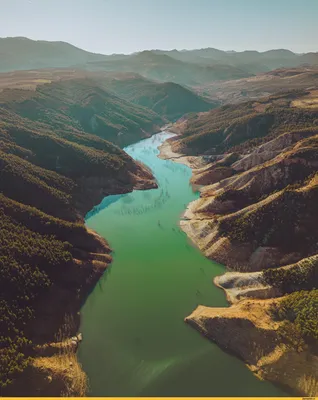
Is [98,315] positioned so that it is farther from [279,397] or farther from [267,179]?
[267,179]

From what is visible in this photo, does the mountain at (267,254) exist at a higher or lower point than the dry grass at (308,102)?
lower

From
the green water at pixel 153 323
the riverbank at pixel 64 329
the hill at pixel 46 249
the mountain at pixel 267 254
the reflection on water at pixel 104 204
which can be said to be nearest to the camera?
the riverbank at pixel 64 329

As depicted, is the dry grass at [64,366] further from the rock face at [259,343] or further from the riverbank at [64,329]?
the rock face at [259,343]

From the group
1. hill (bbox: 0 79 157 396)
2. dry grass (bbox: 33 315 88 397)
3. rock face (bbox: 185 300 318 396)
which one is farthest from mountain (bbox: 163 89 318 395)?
hill (bbox: 0 79 157 396)

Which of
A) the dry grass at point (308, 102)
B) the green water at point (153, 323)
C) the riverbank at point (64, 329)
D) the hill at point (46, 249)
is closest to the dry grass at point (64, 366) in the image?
the riverbank at point (64, 329)

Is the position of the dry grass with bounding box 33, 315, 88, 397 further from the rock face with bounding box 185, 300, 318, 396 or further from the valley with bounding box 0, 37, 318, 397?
the rock face with bounding box 185, 300, 318, 396

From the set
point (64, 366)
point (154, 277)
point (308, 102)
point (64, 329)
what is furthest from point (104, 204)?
point (308, 102)

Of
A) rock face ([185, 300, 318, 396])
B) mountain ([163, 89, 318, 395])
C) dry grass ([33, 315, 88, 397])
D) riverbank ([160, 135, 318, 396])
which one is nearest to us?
rock face ([185, 300, 318, 396])

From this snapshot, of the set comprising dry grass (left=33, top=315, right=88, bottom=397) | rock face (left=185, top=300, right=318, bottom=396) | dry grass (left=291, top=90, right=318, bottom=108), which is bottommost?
dry grass (left=33, top=315, right=88, bottom=397)
